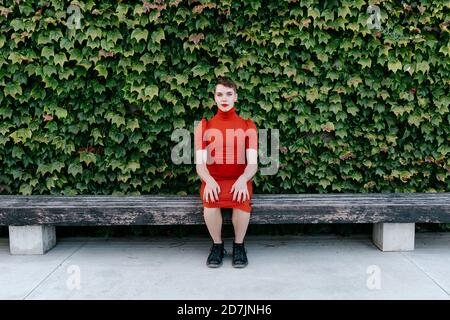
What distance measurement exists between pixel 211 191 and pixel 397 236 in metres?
1.53

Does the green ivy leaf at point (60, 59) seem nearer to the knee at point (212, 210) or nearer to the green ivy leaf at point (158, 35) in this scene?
the green ivy leaf at point (158, 35)

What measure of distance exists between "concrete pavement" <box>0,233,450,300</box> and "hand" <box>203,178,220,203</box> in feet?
1.61

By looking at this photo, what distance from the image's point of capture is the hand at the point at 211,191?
357cm

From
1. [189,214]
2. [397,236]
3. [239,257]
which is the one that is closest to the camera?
[239,257]

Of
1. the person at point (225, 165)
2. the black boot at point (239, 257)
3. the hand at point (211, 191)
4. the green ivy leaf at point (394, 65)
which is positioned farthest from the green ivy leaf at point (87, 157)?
the green ivy leaf at point (394, 65)

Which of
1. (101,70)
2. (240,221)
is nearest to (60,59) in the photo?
(101,70)

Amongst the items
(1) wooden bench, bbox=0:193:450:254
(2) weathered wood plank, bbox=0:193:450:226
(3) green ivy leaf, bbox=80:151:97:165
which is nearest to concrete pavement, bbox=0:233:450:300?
(1) wooden bench, bbox=0:193:450:254

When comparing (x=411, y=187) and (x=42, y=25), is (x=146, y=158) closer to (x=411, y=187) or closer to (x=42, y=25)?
(x=42, y=25)

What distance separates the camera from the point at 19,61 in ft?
13.2

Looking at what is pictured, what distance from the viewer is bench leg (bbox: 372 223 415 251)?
3912 millimetres

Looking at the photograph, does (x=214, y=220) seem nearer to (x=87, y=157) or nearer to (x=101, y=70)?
(x=87, y=157)

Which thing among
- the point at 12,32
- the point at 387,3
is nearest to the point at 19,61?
the point at 12,32

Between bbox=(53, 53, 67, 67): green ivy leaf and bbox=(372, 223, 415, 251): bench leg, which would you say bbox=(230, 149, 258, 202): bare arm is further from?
bbox=(53, 53, 67, 67): green ivy leaf

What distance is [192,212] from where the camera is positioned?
3787 mm
